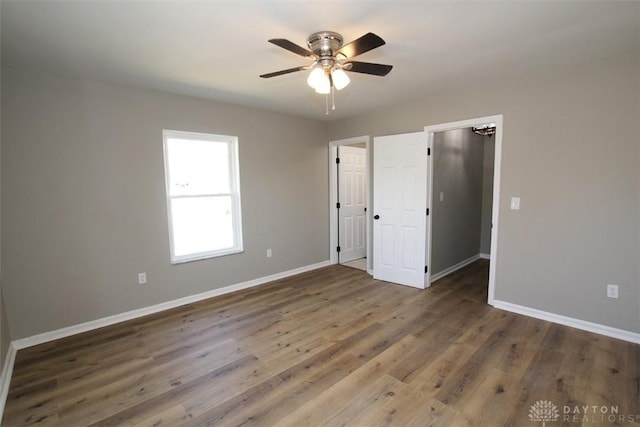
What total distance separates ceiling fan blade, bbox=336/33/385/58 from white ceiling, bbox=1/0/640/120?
0.19 meters

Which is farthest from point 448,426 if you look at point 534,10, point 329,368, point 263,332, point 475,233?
point 475,233

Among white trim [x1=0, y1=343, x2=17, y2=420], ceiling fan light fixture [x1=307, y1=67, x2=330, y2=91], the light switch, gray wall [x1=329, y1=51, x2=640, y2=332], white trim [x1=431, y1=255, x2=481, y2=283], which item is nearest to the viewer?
white trim [x1=0, y1=343, x2=17, y2=420]

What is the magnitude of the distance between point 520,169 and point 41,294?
498 centimetres

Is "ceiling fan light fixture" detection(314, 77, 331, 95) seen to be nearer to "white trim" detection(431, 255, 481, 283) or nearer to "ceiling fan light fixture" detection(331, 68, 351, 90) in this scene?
"ceiling fan light fixture" detection(331, 68, 351, 90)

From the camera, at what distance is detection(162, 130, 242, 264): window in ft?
12.0

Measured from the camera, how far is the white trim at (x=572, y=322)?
2.70m

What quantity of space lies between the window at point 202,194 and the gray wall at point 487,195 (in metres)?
4.45

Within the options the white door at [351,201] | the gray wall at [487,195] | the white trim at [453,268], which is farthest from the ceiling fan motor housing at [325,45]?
the gray wall at [487,195]

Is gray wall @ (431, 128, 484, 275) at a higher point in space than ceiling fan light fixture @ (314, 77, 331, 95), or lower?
lower

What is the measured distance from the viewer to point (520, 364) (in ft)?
7.79

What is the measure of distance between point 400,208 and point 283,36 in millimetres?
2779

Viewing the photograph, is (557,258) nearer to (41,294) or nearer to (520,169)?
(520,169)
